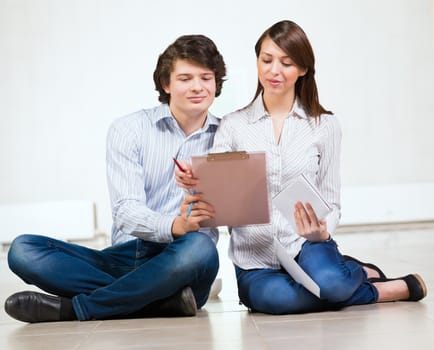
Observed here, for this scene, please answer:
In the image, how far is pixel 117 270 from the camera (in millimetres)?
2387

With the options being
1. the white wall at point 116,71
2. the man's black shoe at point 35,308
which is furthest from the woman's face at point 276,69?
the white wall at point 116,71

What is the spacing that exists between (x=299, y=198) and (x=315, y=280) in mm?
270

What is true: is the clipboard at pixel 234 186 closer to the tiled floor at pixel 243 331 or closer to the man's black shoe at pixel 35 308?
the tiled floor at pixel 243 331

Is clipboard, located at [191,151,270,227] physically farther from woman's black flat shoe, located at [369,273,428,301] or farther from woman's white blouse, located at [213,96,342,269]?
woman's black flat shoe, located at [369,273,428,301]

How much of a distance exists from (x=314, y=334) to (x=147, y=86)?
4935 mm

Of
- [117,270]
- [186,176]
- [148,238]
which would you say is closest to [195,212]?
[186,176]

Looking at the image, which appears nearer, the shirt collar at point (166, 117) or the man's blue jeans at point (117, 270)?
the man's blue jeans at point (117, 270)

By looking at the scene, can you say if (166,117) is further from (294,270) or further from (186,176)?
(294,270)

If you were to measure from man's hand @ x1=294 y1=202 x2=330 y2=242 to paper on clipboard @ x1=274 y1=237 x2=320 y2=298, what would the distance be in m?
0.08

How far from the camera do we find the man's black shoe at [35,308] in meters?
2.21

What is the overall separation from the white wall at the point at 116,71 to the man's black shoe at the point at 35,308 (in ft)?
14.1

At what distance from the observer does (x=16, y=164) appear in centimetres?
652

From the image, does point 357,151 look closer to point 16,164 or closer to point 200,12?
point 200,12

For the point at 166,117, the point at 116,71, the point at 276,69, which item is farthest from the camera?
the point at 116,71
